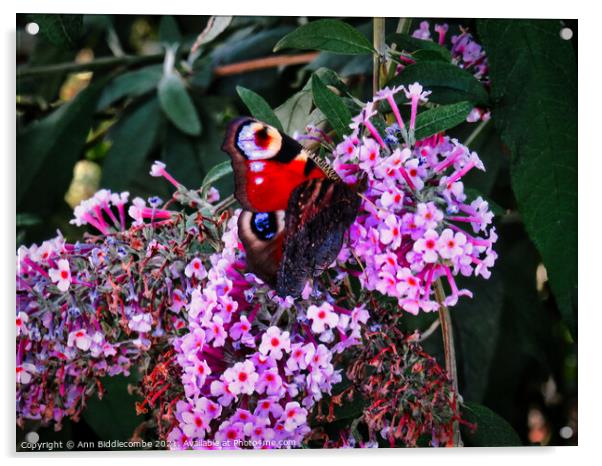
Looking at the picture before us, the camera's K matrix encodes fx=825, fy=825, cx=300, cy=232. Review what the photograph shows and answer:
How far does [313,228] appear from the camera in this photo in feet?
3.96

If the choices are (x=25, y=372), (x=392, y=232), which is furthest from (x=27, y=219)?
(x=392, y=232)

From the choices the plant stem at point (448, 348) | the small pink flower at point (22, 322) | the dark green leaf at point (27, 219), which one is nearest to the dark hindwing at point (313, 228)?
the plant stem at point (448, 348)

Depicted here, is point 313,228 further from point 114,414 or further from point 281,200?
point 114,414

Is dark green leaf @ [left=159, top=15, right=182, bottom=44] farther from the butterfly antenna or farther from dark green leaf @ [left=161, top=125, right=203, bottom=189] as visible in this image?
the butterfly antenna

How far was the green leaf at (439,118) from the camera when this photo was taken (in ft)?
3.98

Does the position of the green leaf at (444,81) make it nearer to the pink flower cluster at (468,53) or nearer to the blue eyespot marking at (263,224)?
the pink flower cluster at (468,53)

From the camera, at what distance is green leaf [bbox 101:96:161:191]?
1.62 metres

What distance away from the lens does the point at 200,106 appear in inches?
67.3

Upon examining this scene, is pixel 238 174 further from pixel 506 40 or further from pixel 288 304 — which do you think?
pixel 506 40

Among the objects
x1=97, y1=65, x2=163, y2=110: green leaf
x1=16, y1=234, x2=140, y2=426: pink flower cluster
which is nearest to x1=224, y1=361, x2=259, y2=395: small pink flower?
x1=16, y1=234, x2=140, y2=426: pink flower cluster

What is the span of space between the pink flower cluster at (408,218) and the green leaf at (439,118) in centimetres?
3

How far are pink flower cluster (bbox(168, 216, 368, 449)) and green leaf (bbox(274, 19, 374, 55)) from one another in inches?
13.4
